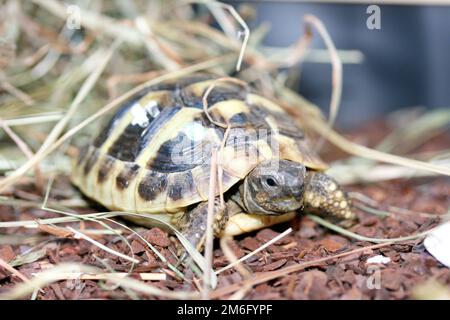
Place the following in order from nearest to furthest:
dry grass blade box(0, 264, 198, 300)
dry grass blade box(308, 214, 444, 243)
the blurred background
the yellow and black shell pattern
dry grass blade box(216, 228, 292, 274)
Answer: dry grass blade box(0, 264, 198, 300), dry grass blade box(216, 228, 292, 274), dry grass blade box(308, 214, 444, 243), the yellow and black shell pattern, the blurred background

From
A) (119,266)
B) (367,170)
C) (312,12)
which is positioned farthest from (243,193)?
(312,12)

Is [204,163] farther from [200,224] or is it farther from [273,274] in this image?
[273,274]

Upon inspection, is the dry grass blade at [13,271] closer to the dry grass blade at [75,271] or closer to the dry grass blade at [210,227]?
the dry grass blade at [75,271]

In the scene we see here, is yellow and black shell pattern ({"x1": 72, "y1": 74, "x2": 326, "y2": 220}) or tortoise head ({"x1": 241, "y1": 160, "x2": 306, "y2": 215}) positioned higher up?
yellow and black shell pattern ({"x1": 72, "y1": 74, "x2": 326, "y2": 220})

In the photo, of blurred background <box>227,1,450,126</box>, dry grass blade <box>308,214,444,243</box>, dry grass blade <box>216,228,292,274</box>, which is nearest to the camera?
dry grass blade <box>216,228,292,274</box>

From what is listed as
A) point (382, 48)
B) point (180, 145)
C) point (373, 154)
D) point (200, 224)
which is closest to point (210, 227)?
point (200, 224)

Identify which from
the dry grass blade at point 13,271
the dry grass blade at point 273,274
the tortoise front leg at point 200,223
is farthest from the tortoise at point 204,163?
the dry grass blade at point 13,271

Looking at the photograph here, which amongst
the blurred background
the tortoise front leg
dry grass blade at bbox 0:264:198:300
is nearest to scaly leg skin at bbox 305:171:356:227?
the tortoise front leg

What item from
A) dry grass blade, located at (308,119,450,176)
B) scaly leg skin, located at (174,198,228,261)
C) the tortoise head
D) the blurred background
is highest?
the blurred background

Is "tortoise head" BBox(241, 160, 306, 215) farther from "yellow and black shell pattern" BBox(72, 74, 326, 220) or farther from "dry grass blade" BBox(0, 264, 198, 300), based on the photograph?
"dry grass blade" BBox(0, 264, 198, 300)
